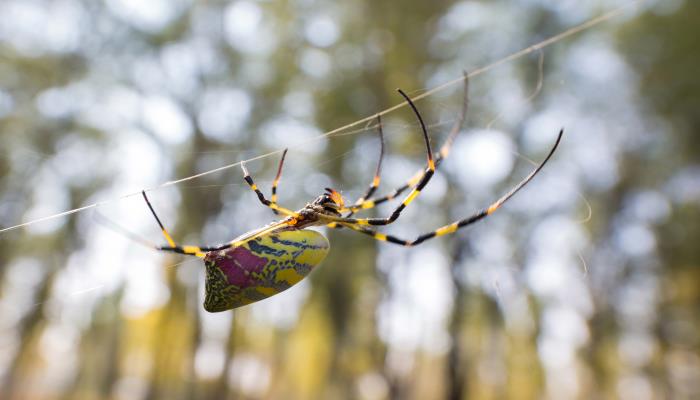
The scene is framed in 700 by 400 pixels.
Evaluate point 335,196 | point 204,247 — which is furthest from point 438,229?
point 204,247

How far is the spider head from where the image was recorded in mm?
2104

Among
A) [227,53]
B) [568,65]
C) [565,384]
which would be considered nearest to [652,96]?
[568,65]

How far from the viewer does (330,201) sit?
2.13m

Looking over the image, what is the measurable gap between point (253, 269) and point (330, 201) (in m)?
0.52

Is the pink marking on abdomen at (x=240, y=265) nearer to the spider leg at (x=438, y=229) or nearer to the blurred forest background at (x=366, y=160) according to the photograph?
the spider leg at (x=438, y=229)

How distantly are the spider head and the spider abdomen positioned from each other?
282mm

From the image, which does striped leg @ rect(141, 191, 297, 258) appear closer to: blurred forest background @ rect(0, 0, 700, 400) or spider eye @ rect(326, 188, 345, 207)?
spider eye @ rect(326, 188, 345, 207)

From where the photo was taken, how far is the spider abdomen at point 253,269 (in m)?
1.73

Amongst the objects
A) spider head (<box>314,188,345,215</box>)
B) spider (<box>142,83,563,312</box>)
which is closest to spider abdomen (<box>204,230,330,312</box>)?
spider (<box>142,83,563,312</box>)

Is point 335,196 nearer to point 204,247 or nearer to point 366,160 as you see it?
point 204,247

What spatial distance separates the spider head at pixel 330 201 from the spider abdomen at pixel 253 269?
0.28 m

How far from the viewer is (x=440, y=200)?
361 inches

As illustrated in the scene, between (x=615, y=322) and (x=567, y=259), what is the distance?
17.7 ft

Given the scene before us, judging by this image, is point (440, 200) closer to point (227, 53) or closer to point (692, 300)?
point (227, 53)
